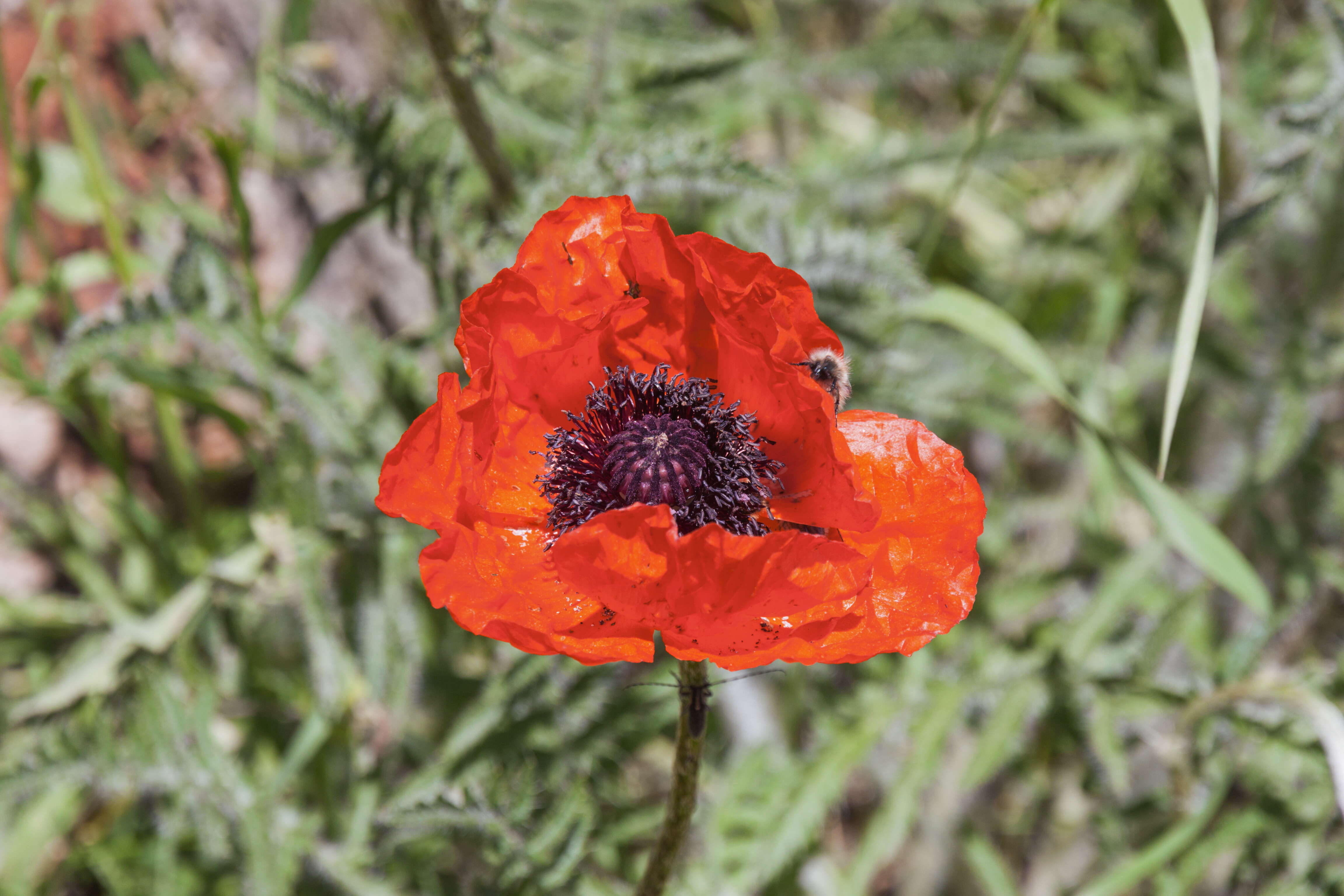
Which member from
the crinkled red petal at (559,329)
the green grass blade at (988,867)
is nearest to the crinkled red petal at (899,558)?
the crinkled red petal at (559,329)

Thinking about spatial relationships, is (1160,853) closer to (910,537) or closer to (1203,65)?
(910,537)

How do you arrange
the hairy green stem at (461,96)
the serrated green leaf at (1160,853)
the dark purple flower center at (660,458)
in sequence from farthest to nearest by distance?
the serrated green leaf at (1160,853), the hairy green stem at (461,96), the dark purple flower center at (660,458)

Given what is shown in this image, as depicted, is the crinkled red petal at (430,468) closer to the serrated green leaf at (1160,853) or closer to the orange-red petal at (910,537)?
the orange-red petal at (910,537)

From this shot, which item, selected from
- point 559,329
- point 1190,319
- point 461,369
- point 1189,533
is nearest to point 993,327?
point 1190,319

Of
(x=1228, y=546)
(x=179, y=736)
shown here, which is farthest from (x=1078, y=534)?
(x=179, y=736)

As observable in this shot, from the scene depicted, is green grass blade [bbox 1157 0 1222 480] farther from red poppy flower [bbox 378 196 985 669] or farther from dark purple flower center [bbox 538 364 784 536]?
dark purple flower center [bbox 538 364 784 536]

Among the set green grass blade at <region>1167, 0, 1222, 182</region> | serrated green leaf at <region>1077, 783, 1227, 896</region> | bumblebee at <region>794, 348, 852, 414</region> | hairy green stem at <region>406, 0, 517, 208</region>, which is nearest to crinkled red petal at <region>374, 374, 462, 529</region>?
bumblebee at <region>794, 348, 852, 414</region>
